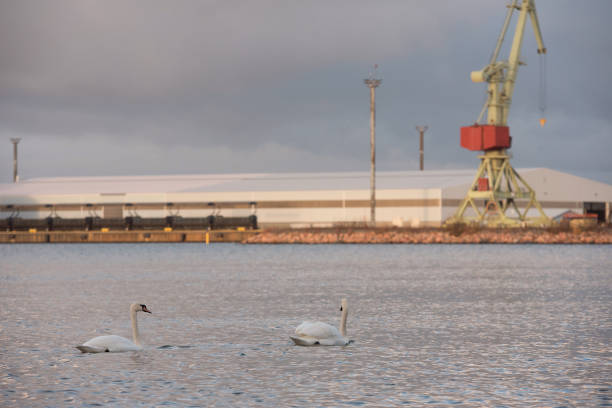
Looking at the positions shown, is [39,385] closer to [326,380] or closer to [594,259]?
[326,380]

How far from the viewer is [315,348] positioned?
1830 cm

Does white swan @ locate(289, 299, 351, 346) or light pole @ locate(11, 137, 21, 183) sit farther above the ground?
light pole @ locate(11, 137, 21, 183)

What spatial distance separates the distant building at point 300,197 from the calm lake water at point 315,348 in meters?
63.9

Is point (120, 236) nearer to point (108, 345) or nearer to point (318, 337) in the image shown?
point (108, 345)

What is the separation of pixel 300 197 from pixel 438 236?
Result: 22.5m

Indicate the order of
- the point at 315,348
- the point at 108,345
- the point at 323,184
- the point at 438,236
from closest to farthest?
1. the point at 108,345
2. the point at 315,348
3. the point at 438,236
4. the point at 323,184

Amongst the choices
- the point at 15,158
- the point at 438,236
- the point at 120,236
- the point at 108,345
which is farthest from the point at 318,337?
the point at 15,158

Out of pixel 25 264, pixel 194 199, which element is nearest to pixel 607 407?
pixel 25 264

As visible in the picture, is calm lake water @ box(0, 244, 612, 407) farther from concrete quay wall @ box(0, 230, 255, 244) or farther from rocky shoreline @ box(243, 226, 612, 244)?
concrete quay wall @ box(0, 230, 255, 244)

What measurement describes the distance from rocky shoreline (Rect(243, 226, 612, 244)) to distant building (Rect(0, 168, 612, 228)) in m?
8.68

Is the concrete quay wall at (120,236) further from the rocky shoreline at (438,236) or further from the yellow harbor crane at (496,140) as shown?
the yellow harbor crane at (496,140)

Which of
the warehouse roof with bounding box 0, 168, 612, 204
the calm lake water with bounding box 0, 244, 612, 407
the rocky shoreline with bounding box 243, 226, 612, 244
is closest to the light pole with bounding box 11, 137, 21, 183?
the warehouse roof with bounding box 0, 168, 612, 204

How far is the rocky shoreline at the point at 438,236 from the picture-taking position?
8312 centimetres

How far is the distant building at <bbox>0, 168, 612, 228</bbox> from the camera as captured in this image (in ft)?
333
